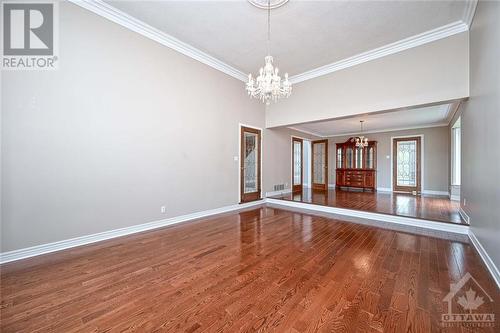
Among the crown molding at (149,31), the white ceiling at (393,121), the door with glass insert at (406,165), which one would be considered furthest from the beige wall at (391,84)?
the door with glass insert at (406,165)

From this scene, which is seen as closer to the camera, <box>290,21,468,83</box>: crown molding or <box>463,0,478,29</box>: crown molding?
<box>463,0,478,29</box>: crown molding

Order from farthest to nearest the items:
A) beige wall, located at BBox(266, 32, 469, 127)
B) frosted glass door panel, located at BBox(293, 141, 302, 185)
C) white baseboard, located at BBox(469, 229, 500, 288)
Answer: frosted glass door panel, located at BBox(293, 141, 302, 185) < beige wall, located at BBox(266, 32, 469, 127) < white baseboard, located at BBox(469, 229, 500, 288)

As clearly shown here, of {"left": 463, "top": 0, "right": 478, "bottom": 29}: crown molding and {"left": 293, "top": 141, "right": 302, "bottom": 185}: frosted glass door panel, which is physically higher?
{"left": 463, "top": 0, "right": 478, "bottom": 29}: crown molding

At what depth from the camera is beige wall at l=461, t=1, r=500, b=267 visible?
2.03 m

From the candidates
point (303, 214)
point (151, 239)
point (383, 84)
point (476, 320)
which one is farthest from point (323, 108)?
point (151, 239)

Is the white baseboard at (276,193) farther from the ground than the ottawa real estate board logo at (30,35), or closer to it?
closer to it

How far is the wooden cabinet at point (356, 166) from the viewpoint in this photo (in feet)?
Answer: 27.8

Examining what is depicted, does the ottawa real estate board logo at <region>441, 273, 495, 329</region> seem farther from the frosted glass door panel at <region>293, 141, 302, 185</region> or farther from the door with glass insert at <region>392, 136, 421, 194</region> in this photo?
the door with glass insert at <region>392, 136, 421, 194</region>

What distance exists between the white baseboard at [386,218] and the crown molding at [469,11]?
3.31m

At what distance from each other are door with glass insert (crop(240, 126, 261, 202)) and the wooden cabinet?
5010 millimetres

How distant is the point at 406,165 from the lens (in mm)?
8305

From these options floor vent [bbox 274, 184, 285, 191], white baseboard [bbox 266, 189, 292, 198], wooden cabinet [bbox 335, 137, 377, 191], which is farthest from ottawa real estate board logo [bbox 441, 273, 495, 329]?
wooden cabinet [bbox 335, 137, 377, 191]

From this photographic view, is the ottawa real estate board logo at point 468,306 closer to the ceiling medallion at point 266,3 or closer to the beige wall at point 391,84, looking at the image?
the beige wall at point 391,84

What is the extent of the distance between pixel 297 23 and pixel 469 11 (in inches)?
98.0
